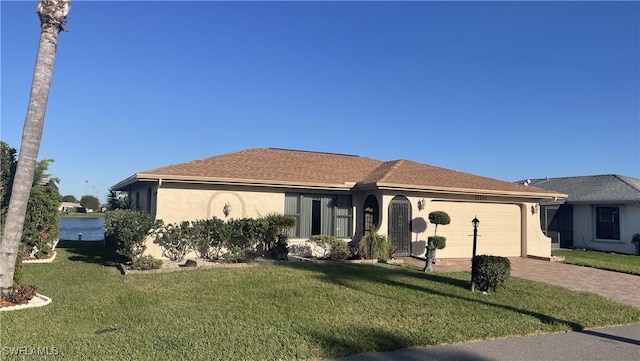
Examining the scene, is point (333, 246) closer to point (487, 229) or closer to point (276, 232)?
point (276, 232)

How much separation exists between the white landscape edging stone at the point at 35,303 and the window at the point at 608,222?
24143mm

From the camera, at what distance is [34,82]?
340 inches

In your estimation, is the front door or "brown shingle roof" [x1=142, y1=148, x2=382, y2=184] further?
the front door

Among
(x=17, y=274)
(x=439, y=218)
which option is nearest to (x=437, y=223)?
(x=439, y=218)

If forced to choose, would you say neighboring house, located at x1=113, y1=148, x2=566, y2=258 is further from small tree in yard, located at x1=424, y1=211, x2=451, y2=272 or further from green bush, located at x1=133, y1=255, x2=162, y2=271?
green bush, located at x1=133, y1=255, x2=162, y2=271

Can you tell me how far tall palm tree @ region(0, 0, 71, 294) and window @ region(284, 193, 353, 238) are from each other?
8.54 meters

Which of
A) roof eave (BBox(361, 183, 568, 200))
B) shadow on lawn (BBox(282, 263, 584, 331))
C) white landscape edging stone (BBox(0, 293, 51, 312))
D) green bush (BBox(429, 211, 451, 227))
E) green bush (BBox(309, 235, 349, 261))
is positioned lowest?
white landscape edging stone (BBox(0, 293, 51, 312))

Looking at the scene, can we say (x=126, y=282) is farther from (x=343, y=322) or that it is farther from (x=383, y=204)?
(x=383, y=204)

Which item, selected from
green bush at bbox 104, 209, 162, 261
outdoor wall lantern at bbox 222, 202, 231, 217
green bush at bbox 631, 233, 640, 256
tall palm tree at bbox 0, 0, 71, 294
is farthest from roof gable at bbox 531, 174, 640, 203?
tall palm tree at bbox 0, 0, 71, 294

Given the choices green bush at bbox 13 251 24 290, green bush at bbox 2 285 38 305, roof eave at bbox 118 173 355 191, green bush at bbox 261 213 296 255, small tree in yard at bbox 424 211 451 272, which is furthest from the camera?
small tree in yard at bbox 424 211 451 272

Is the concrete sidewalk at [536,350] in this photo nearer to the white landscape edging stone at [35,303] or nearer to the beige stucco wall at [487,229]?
the white landscape edging stone at [35,303]

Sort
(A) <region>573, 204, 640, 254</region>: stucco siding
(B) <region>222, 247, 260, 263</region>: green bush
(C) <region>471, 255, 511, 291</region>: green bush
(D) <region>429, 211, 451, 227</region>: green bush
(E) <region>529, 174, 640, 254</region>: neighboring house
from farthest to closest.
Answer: (E) <region>529, 174, 640, 254</region>: neighboring house
(A) <region>573, 204, 640, 254</region>: stucco siding
(D) <region>429, 211, 451, 227</region>: green bush
(B) <region>222, 247, 260, 263</region>: green bush
(C) <region>471, 255, 511, 291</region>: green bush

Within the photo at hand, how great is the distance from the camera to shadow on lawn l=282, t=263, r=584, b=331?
8338mm

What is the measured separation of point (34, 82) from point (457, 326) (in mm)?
8844
